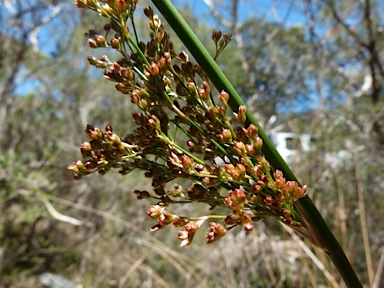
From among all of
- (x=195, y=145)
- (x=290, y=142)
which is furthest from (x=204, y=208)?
(x=195, y=145)

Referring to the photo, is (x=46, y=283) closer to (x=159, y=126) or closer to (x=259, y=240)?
(x=259, y=240)

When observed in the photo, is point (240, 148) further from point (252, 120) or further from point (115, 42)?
point (115, 42)

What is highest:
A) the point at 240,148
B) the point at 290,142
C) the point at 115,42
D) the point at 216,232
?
the point at 290,142

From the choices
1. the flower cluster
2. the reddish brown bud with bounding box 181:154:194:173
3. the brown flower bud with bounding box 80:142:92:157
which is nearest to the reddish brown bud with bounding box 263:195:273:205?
the flower cluster

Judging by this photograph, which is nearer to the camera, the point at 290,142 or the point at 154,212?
the point at 154,212

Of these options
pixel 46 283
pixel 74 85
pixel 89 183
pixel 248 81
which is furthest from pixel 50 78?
pixel 248 81

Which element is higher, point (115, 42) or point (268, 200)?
point (115, 42)

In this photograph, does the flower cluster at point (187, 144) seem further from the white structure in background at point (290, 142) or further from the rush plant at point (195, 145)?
the white structure in background at point (290, 142)
